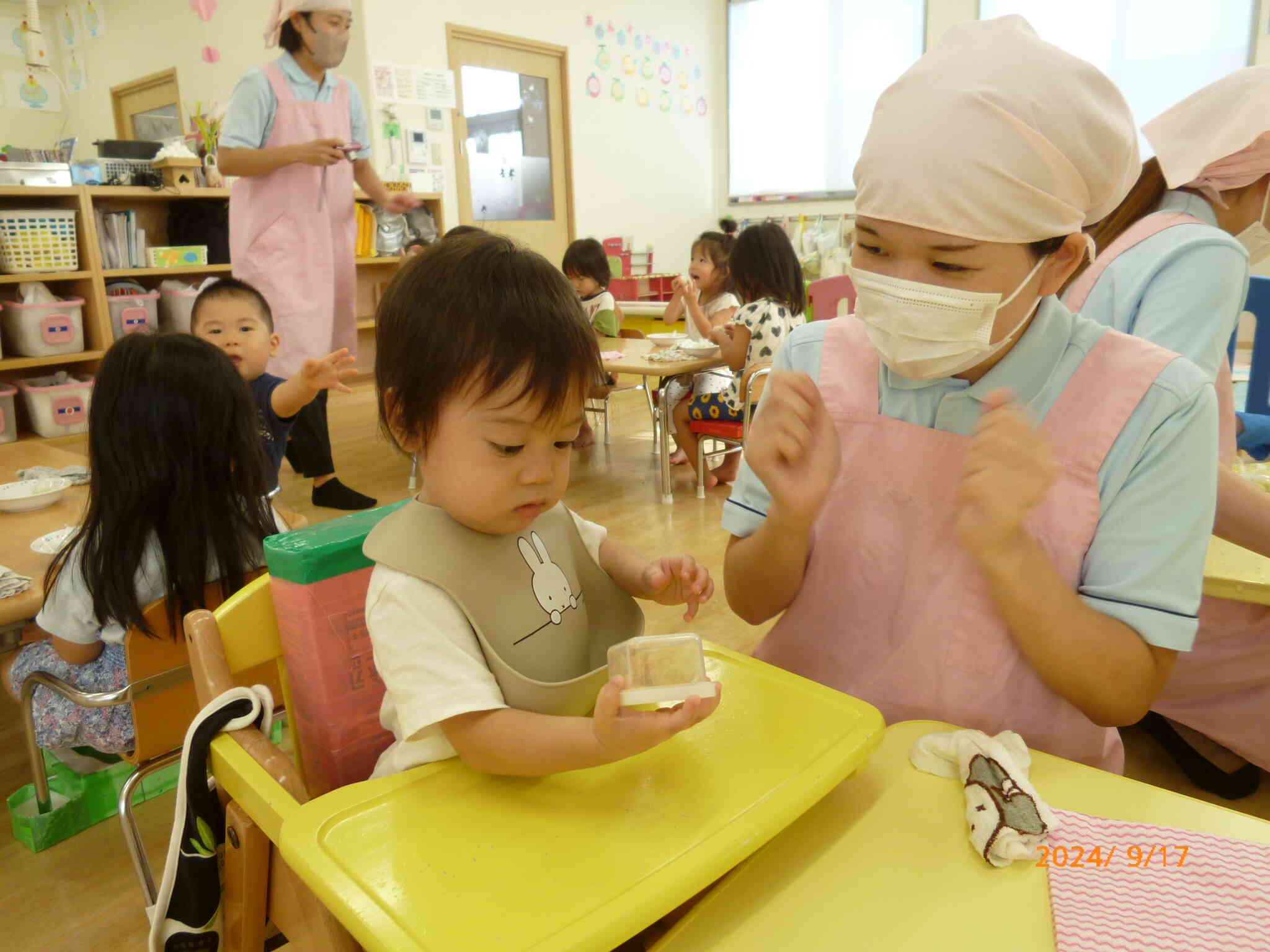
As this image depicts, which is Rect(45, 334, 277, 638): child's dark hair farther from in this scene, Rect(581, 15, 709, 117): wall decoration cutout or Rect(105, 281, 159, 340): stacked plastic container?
Rect(581, 15, 709, 117): wall decoration cutout

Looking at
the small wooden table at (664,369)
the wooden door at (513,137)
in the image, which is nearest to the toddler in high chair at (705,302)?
the small wooden table at (664,369)

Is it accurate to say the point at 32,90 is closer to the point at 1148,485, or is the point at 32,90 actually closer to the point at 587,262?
the point at 587,262

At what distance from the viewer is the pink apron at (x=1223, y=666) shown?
1.66 meters

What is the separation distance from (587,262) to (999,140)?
14.2 ft

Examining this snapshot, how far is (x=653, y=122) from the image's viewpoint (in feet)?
28.7

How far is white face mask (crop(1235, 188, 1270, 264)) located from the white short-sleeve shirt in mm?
1734

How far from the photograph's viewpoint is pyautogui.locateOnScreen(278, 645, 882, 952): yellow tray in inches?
22.8

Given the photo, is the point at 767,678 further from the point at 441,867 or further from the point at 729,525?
the point at 441,867

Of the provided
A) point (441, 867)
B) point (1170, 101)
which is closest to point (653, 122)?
point (1170, 101)

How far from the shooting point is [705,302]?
5086 mm

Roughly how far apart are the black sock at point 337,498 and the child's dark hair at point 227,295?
1.35 m

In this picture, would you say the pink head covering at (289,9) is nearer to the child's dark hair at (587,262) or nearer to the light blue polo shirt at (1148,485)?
the child's dark hair at (587,262)

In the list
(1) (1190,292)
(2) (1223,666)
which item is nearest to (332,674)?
(1) (1190,292)

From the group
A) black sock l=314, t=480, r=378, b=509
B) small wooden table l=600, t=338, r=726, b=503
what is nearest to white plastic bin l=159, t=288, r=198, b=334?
black sock l=314, t=480, r=378, b=509
